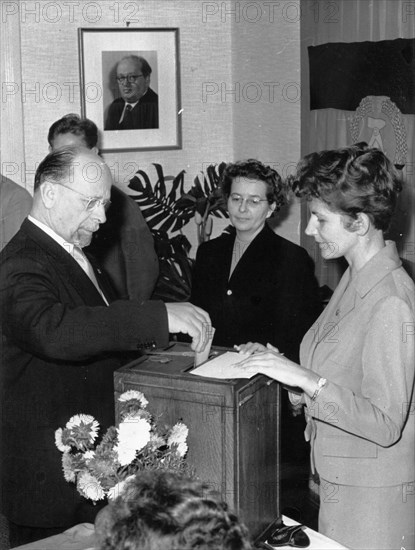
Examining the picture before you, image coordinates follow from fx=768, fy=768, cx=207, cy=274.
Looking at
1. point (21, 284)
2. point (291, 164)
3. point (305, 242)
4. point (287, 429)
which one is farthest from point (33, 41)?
point (21, 284)

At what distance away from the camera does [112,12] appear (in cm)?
489

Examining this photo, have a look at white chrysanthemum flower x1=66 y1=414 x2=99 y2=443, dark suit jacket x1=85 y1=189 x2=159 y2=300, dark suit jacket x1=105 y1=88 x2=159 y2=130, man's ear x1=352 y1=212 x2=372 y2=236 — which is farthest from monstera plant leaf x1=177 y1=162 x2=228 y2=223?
white chrysanthemum flower x1=66 y1=414 x2=99 y2=443

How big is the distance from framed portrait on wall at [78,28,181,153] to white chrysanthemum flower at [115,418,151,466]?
3.58 metres

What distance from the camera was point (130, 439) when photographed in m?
1.55

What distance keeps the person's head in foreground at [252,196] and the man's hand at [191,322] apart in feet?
4.68

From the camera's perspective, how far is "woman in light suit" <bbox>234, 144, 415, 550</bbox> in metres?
1.94

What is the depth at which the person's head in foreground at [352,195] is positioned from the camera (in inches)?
85.4

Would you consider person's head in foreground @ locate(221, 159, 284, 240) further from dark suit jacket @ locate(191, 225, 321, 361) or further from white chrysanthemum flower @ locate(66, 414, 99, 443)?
white chrysanthemum flower @ locate(66, 414, 99, 443)

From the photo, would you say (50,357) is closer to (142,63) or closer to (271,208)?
(271,208)

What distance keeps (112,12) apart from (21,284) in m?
3.41

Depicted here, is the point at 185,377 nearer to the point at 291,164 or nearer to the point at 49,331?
the point at 49,331

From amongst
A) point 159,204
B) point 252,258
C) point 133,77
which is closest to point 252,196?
point 252,258

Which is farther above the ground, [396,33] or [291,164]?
[396,33]

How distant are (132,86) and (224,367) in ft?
11.4
